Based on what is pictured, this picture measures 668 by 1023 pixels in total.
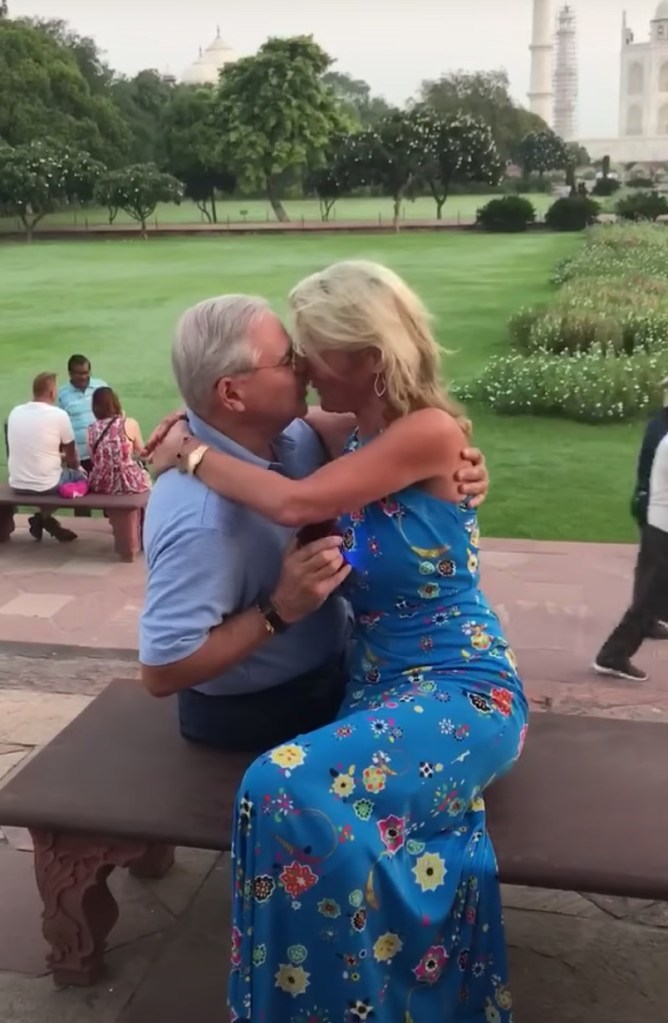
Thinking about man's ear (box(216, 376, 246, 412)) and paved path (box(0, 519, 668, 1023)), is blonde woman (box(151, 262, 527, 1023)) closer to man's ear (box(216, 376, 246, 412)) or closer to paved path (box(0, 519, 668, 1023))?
man's ear (box(216, 376, 246, 412))

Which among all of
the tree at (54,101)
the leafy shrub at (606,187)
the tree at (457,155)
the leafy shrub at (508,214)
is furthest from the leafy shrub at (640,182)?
the tree at (54,101)

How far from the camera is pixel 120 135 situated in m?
15.3

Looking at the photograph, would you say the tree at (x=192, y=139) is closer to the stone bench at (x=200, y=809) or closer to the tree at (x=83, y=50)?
the tree at (x=83, y=50)

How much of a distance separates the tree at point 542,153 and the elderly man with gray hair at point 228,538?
1632 cm

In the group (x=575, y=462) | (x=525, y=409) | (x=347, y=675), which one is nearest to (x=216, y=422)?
(x=347, y=675)

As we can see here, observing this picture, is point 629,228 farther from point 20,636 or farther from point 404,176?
point 20,636

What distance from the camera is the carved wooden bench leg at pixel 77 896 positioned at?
2262 millimetres

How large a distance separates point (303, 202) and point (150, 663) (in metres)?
15.2

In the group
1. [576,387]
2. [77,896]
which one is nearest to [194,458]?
[77,896]

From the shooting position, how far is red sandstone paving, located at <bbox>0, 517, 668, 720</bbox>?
170 inches

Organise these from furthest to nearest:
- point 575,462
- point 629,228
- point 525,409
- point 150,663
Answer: point 629,228, point 525,409, point 575,462, point 150,663

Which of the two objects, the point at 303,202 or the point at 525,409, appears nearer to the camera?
the point at 525,409

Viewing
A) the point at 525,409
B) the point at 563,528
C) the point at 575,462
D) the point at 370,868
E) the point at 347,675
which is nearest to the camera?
the point at 370,868

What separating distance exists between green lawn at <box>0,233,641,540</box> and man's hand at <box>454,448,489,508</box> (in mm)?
5025
